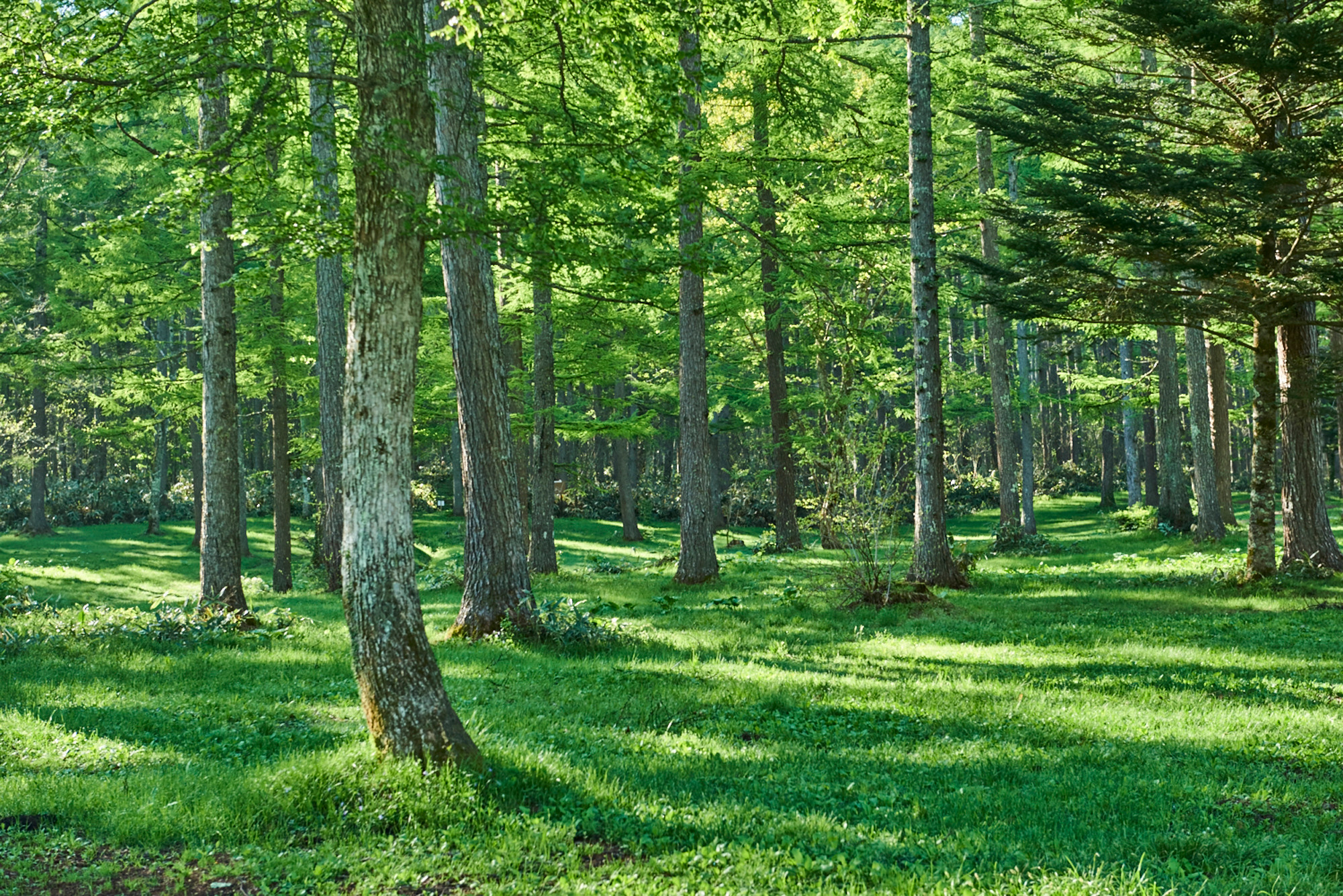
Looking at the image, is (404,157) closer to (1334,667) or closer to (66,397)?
(1334,667)

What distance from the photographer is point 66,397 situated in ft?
108

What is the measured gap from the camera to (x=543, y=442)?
54.9 ft

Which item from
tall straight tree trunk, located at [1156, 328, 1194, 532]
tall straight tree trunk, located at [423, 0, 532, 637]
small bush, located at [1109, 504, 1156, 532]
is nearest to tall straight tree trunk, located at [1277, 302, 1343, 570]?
tall straight tree trunk, located at [1156, 328, 1194, 532]

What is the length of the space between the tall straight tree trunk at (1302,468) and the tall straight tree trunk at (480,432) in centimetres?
1111

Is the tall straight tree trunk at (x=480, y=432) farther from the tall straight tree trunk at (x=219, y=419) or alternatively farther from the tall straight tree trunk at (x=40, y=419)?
the tall straight tree trunk at (x=40, y=419)

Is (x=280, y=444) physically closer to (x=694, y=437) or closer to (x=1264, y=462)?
(x=694, y=437)

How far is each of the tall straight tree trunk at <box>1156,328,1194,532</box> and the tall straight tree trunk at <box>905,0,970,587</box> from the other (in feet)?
33.0

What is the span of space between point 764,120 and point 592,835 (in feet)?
43.6

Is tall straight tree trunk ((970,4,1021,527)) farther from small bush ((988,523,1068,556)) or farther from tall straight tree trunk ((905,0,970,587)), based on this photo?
tall straight tree trunk ((905,0,970,587))

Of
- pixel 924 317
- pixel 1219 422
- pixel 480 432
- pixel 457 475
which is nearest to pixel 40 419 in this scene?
pixel 457 475

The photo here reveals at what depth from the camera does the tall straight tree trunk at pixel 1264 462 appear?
40.7 ft

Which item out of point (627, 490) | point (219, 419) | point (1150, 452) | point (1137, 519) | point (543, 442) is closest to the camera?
point (219, 419)

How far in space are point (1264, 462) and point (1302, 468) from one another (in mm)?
1069

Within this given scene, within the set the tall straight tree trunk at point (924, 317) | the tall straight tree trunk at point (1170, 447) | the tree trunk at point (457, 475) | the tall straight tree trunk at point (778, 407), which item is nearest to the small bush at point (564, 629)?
the tall straight tree trunk at point (924, 317)
